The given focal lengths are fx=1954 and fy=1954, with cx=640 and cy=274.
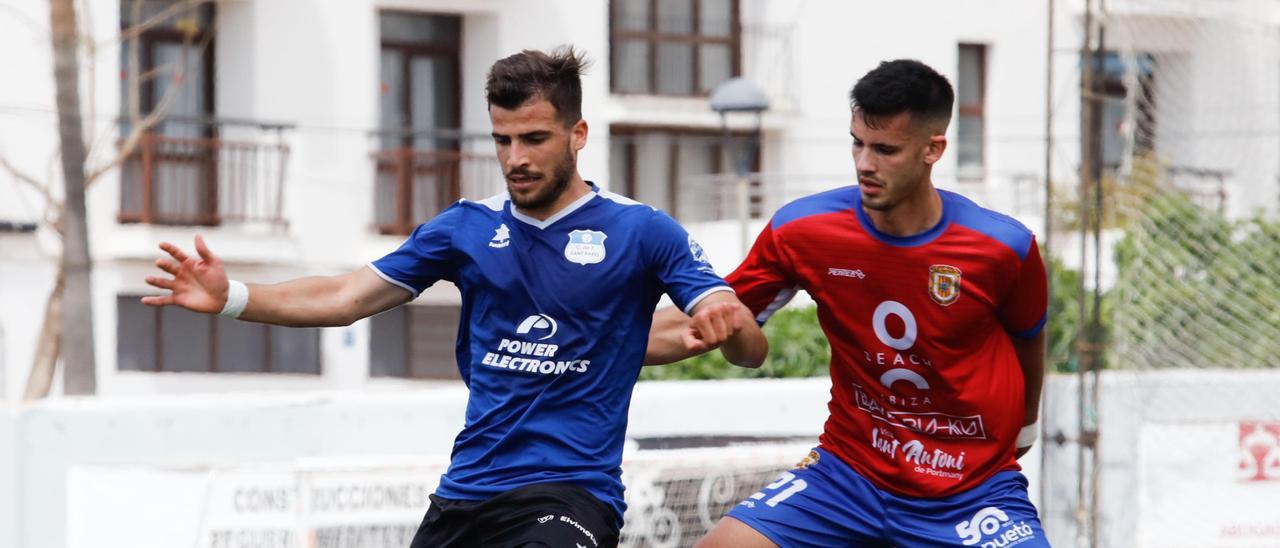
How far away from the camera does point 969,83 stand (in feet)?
99.0

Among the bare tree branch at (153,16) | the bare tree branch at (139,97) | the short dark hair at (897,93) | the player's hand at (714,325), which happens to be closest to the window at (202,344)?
the bare tree branch at (139,97)

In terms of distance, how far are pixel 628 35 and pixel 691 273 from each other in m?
22.9

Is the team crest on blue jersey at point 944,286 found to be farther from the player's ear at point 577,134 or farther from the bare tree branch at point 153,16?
the bare tree branch at point 153,16

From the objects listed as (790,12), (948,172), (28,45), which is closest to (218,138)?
(28,45)

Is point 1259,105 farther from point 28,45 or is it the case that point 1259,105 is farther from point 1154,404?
point 28,45

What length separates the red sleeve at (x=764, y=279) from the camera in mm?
6008

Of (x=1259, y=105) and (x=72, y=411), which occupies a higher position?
(x=1259, y=105)

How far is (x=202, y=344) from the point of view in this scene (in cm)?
2497

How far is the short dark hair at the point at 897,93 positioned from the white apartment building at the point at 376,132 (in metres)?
17.7

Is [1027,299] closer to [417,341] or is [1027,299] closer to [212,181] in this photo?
[212,181]

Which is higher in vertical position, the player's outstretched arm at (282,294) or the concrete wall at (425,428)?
the player's outstretched arm at (282,294)

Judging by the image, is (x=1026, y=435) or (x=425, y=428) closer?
(x=1026, y=435)

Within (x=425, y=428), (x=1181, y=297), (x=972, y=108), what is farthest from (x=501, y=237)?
(x=972, y=108)

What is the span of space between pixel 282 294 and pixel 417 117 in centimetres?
2173
